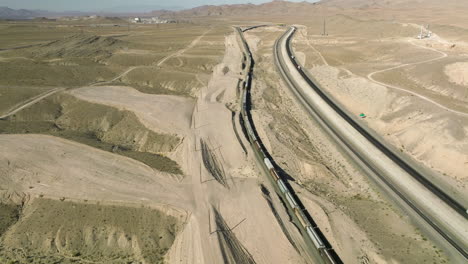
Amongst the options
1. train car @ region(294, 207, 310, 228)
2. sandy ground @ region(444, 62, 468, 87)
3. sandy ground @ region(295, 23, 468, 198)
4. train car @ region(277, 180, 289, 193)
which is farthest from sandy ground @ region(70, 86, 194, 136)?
sandy ground @ region(444, 62, 468, 87)

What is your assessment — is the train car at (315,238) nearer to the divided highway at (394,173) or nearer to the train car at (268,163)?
the train car at (268,163)

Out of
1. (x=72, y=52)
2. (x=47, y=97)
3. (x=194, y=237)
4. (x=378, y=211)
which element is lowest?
(x=378, y=211)

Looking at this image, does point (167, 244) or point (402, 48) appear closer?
point (167, 244)

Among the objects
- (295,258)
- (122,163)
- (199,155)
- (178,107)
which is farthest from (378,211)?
(178,107)

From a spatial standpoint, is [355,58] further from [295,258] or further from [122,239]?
[122,239]

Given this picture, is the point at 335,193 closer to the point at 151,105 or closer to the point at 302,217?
the point at 302,217

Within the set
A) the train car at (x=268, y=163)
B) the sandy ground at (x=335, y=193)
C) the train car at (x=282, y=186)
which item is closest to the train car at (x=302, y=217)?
the sandy ground at (x=335, y=193)

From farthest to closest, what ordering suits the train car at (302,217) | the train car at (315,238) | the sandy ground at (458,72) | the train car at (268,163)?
the sandy ground at (458,72), the train car at (268,163), the train car at (302,217), the train car at (315,238)

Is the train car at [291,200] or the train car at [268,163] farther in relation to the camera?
the train car at [268,163]
